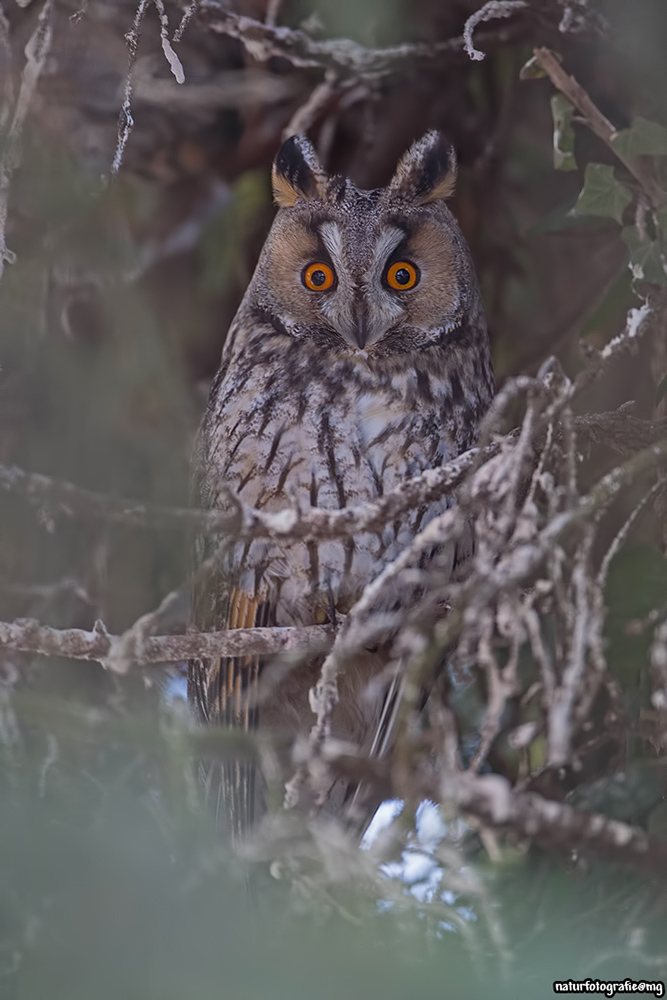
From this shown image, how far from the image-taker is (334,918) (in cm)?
129

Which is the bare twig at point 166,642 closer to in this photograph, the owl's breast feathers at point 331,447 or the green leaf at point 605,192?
the owl's breast feathers at point 331,447

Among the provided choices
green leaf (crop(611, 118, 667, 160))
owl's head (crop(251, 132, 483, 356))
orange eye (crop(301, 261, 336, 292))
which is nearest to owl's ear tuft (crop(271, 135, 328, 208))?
owl's head (crop(251, 132, 483, 356))

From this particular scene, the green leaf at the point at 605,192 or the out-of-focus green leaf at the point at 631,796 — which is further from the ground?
the green leaf at the point at 605,192

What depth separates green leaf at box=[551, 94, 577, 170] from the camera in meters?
1.56

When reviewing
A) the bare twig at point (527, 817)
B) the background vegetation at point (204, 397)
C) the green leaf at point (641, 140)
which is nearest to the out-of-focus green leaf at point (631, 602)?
the background vegetation at point (204, 397)

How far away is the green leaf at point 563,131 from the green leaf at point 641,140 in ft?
0.50

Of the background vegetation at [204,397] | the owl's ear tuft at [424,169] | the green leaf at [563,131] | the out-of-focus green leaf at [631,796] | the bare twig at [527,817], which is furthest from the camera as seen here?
the owl's ear tuft at [424,169]

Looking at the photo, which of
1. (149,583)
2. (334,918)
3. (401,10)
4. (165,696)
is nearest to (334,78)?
(401,10)

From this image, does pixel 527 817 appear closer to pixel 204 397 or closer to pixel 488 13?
pixel 488 13

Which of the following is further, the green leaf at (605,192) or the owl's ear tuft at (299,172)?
the owl's ear tuft at (299,172)

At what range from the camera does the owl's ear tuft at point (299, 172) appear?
1.68 metres

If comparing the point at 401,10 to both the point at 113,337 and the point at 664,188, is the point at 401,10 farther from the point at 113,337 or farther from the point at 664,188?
the point at 113,337

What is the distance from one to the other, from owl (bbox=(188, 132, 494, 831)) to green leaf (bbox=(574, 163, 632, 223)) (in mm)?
282

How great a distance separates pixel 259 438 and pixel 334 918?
756 mm
